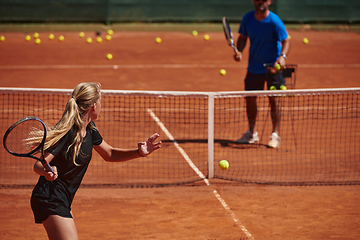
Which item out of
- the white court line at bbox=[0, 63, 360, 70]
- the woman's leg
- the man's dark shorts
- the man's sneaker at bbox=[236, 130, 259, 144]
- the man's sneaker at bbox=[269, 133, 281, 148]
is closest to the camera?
the woman's leg

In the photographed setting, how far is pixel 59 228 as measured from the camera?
314 cm

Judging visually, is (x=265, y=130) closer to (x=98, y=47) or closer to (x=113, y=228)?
(x=113, y=228)

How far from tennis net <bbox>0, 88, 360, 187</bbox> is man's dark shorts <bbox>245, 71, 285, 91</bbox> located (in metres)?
0.29

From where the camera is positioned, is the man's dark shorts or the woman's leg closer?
the woman's leg

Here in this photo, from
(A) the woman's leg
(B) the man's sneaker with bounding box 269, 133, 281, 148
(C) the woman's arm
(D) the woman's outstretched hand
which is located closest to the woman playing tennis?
(A) the woman's leg

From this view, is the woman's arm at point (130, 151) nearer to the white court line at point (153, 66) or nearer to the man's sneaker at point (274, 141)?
the man's sneaker at point (274, 141)

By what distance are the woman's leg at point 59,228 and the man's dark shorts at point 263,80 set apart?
4997 millimetres

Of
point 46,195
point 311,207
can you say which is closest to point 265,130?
point 311,207

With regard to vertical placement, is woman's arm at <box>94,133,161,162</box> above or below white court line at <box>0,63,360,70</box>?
below

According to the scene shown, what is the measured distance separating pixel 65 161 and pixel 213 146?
12.8ft

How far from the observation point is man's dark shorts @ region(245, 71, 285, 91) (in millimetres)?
7434

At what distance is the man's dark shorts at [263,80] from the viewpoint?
24.4ft

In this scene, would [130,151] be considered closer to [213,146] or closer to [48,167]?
[48,167]

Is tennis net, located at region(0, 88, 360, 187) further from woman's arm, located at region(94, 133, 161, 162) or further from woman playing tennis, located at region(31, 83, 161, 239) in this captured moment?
woman playing tennis, located at region(31, 83, 161, 239)
